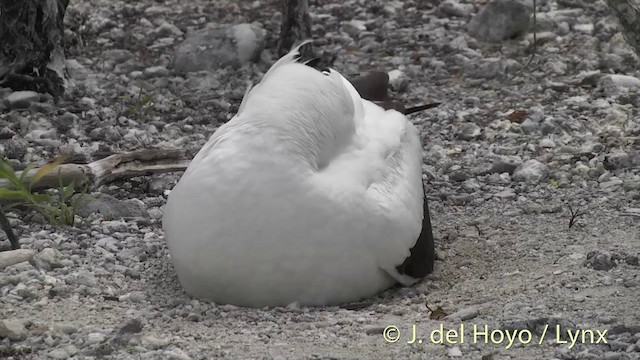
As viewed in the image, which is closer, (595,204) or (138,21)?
(595,204)

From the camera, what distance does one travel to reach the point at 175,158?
6.82 meters

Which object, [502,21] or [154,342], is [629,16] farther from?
[502,21]

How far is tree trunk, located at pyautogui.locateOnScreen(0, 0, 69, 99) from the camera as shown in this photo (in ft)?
26.0

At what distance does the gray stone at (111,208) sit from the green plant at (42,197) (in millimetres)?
69

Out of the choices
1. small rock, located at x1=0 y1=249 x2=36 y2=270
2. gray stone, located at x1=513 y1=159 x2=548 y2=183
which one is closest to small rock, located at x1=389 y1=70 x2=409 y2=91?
gray stone, located at x1=513 y1=159 x2=548 y2=183

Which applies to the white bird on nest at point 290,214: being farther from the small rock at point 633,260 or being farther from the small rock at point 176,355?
the small rock at point 633,260

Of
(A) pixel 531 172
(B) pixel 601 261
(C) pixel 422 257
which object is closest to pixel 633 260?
(B) pixel 601 261

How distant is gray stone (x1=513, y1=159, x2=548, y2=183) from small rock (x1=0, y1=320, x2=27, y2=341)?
358 centimetres

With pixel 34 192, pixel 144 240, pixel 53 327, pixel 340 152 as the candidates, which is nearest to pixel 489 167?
pixel 340 152

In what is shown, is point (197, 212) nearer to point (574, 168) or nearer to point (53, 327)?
point (53, 327)

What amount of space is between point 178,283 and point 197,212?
623mm

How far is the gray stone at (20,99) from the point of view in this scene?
7777mm

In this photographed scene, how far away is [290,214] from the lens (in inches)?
189

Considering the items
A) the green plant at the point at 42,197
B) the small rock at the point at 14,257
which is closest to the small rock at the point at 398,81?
the green plant at the point at 42,197
